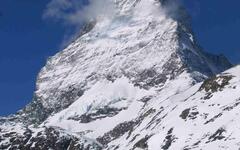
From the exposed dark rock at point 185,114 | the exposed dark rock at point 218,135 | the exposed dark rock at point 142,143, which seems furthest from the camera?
the exposed dark rock at point 185,114

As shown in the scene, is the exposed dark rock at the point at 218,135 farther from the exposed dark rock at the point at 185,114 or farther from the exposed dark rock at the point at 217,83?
the exposed dark rock at the point at 217,83

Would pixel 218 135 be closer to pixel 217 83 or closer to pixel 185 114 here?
pixel 185 114

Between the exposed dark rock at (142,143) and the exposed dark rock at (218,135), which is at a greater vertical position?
the exposed dark rock at (142,143)

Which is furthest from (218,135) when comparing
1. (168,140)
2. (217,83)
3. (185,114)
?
(217,83)

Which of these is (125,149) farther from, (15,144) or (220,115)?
(220,115)

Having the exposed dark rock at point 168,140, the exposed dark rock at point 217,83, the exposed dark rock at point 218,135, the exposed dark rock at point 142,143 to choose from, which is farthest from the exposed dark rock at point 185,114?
the exposed dark rock at point 218,135

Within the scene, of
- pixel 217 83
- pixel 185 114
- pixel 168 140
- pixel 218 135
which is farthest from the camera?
pixel 217 83

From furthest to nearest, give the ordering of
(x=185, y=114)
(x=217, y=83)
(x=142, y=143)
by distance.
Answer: (x=217, y=83) < (x=142, y=143) < (x=185, y=114)

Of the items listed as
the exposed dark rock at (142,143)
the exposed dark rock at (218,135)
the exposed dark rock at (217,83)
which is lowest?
the exposed dark rock at (218,135)

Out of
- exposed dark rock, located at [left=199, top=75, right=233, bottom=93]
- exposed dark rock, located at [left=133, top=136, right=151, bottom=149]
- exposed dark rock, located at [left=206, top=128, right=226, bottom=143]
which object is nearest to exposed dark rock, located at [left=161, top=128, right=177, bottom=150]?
exposed dark rock, located at [left=133, top=136, right=151, bottom=149]

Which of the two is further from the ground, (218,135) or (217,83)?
(217,83)

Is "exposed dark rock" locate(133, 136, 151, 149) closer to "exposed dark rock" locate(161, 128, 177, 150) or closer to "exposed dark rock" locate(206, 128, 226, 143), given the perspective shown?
"exposed dark rock" locate(161, 128, 177, 150)

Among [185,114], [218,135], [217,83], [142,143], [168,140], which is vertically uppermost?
[217,83]

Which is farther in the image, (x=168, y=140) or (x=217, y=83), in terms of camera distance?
(x=217, y=83)
